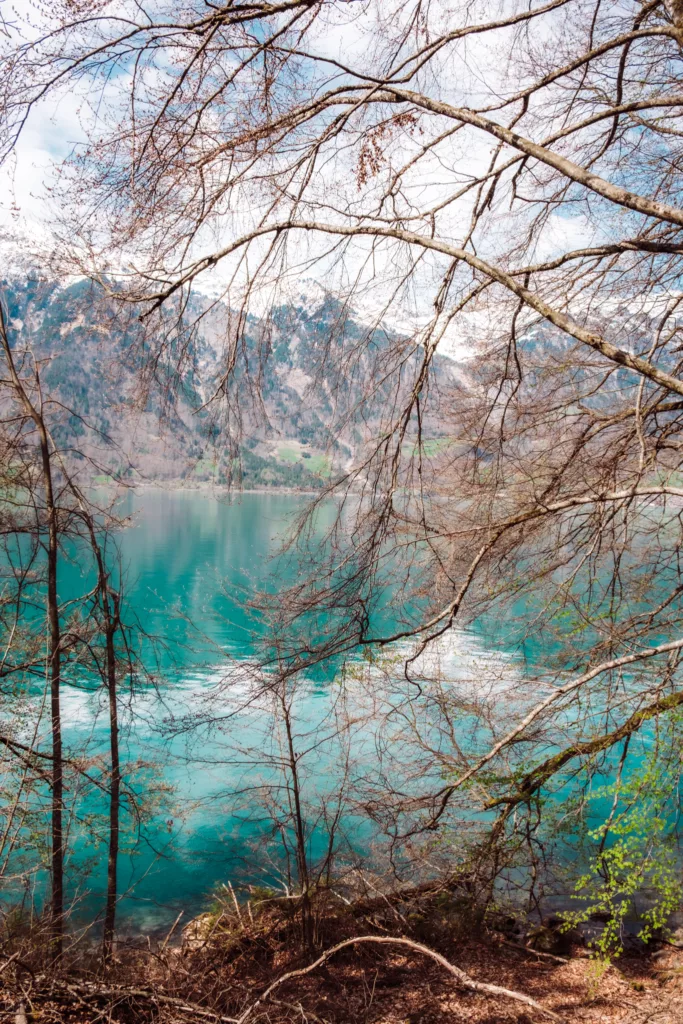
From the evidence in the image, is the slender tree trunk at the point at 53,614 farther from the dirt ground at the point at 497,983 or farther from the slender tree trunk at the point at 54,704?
the dirt ground at the point at 497,983

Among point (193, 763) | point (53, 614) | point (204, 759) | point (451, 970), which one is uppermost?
point (53, 614)

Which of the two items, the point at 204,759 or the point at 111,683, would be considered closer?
the point at 111,683

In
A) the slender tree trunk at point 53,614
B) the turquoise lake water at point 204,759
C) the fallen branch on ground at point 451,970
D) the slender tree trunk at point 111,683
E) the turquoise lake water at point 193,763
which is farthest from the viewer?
the turquoise lake water at point 193,763

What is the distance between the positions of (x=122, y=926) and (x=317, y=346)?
34.7 ft

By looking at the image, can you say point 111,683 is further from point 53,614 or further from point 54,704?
point 53,614

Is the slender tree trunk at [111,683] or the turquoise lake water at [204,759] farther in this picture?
the turquoise lake water at [204,759]

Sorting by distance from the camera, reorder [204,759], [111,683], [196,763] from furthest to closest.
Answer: [196,763] → [204,759] → [111,683]

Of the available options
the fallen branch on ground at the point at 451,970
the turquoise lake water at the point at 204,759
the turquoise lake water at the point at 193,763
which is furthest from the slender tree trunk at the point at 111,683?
the fallen branch on ground at the point at 451,970

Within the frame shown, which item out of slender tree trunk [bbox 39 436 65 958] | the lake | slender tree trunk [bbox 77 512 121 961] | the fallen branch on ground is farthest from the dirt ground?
Answer: slender tree trunk [bbox 39 436 65 958]

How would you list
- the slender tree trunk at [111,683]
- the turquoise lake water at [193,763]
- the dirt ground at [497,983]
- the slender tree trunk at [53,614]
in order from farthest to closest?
the turquoise lake water at [193,763] < the slender tree trunk at [111,683] < the slender tree trunk at [53,614] < the dirt ground at [497,983]

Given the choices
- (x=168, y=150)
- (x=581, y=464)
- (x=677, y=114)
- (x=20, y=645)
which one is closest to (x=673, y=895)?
(x=581, y=464)

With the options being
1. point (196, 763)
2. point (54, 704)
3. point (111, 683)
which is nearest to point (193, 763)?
point (196, 763)

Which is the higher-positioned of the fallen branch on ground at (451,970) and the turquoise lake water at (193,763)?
the fallen branch on ground at (451,970)

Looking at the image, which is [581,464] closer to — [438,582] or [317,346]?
[438,582]
